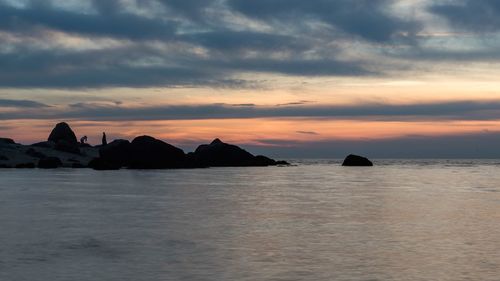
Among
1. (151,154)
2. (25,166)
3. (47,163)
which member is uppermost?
(151,154)

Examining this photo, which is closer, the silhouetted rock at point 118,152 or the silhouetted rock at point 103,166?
the silhouetted rock at point 118,152

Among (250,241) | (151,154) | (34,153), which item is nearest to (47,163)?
(34,153)

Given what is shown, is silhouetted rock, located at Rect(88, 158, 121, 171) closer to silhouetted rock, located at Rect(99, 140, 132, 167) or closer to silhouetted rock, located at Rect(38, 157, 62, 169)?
silhouetted rock, located at Rect(99, 140, 132, 167)

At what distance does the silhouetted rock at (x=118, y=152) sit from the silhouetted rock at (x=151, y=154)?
107 cm

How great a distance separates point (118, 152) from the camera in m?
158

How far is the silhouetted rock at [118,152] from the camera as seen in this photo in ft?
515

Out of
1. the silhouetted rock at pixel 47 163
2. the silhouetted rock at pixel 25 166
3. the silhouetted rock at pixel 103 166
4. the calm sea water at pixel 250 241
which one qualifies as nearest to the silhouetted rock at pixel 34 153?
the silhouetted rock at pixel 47 163

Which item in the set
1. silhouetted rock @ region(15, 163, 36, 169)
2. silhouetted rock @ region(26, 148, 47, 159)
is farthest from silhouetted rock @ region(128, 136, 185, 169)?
silhouetted rock @ region(26, 148, 47, 159)

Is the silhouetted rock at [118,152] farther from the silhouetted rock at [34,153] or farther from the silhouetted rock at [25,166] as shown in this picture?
the silhouetted rock at [34,153]

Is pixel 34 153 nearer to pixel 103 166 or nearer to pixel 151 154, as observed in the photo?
pixel 103 166

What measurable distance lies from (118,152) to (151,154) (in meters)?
8.33

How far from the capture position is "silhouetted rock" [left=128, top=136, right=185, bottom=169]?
15725cm

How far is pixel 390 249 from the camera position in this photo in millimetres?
27812

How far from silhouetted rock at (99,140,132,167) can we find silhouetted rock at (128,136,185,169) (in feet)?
3.51
